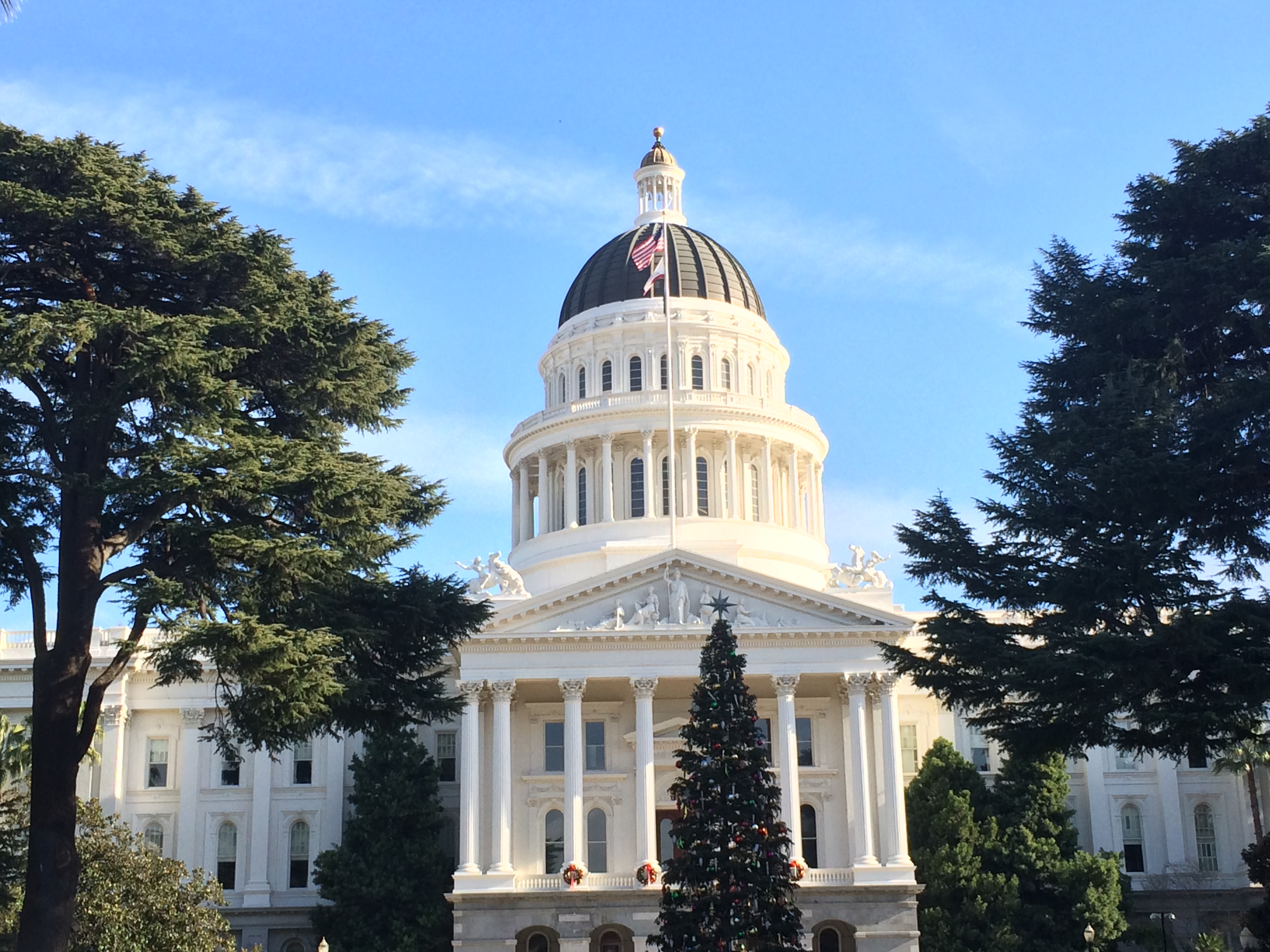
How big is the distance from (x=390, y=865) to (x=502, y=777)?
517 cm

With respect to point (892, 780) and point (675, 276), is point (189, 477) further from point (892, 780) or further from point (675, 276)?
point (675, 276)

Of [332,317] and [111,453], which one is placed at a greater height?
[332,317]

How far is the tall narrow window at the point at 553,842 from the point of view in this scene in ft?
200

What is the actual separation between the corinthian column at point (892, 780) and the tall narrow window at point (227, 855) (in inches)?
1067

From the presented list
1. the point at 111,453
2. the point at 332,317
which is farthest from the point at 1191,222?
the point at 111,453

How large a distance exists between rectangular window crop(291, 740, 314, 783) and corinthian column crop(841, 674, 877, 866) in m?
23.0

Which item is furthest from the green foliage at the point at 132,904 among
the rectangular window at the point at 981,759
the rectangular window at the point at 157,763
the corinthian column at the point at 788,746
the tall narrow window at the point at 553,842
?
the rectangular window at the point at 981,759

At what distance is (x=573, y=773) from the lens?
191ft

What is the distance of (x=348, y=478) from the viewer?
2797cm

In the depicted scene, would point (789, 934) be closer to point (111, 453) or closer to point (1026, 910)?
point (111, 453)

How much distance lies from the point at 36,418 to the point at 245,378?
149 inches

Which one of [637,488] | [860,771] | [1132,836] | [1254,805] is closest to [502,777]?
[860,771]

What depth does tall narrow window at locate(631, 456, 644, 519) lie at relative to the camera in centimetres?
7556

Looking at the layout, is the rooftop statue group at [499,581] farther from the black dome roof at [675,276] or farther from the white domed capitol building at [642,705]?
the black dome roof at [675,276]
